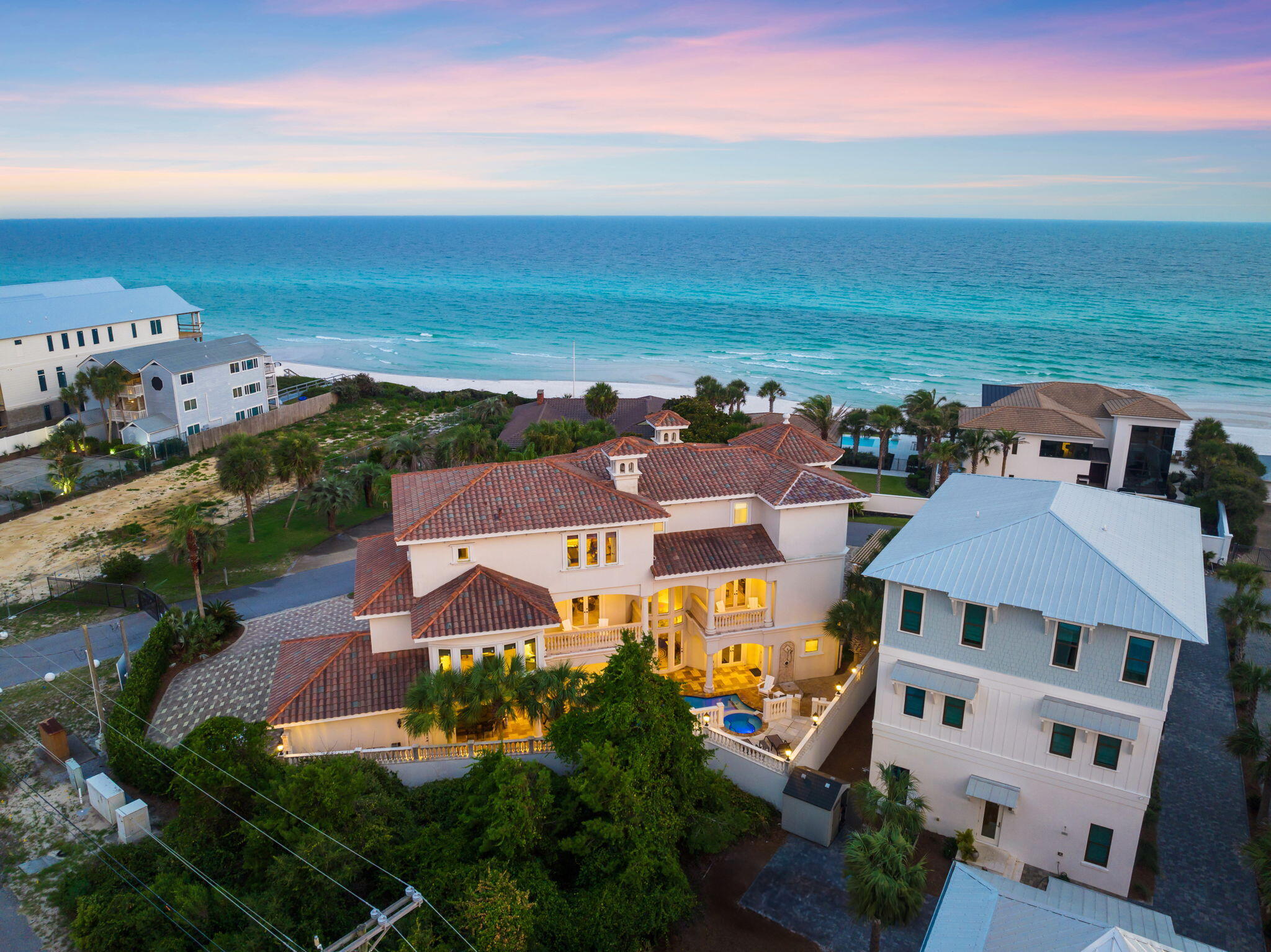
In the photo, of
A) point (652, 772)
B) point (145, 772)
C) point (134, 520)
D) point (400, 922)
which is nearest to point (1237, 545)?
point (652, 772)

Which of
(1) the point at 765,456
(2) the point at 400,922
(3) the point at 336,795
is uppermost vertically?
(1) the point at 765,456

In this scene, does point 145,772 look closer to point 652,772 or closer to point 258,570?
point 652,772

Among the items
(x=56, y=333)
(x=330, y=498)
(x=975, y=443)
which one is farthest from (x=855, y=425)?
(x=56, y=333)

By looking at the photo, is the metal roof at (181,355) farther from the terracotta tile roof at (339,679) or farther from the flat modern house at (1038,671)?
the flat modern house at (1038,671)

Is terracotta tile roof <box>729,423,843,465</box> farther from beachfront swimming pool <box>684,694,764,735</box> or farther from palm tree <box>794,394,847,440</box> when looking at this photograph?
palm tree <box>794,394,847,440</box>

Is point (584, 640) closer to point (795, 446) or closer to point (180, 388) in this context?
point (795, 446)

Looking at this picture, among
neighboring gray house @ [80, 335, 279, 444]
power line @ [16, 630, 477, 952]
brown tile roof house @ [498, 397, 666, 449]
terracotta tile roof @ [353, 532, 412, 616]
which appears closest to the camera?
power line @ [16, 630, 477, 952]

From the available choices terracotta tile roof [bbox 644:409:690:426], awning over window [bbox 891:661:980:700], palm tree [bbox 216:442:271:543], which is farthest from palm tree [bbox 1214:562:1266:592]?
palm tree [bbox 216:442:271:543]
